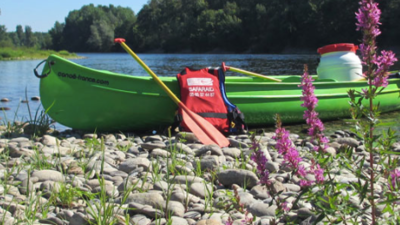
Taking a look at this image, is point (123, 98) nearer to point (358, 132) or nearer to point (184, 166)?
point (184, 166)

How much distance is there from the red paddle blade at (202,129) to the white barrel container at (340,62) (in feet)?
10.5

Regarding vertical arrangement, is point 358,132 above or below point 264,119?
above

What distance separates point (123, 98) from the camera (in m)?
6.32

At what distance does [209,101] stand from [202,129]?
2.31ft

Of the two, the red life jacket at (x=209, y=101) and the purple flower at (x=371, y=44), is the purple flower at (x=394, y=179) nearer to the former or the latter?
the purple flower at (x=371, y=44)

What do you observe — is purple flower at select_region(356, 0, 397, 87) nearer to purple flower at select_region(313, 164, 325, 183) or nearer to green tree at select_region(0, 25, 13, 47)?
purple flower at select_region(313, 164, 325, 183)

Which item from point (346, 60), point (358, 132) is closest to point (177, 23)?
point (346, 60)

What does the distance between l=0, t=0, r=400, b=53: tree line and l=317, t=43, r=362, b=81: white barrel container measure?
119 feet

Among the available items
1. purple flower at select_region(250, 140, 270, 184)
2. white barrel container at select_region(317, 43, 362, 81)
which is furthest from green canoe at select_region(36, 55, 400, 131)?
purple flower at select_region(250, 140, 270, 184)

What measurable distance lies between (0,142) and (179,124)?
2.16m

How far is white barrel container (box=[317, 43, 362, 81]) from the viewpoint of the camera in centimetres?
812

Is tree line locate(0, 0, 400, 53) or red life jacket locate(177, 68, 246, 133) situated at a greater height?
tree line locate(0, 0, 400, 53)

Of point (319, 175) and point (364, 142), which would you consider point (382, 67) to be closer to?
point (364, 142)

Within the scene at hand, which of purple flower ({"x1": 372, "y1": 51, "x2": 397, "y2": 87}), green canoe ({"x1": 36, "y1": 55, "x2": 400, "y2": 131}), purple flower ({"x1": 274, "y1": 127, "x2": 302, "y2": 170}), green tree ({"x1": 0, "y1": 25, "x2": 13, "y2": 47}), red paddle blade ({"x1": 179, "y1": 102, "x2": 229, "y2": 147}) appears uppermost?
green tree ({"x1": 0, "y1": 25, "x2": 13, "y2": 47})
